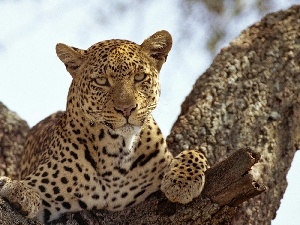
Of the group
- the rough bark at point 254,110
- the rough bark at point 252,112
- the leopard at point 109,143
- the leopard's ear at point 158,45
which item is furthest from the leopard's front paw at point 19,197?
the rough bark at point 254,110

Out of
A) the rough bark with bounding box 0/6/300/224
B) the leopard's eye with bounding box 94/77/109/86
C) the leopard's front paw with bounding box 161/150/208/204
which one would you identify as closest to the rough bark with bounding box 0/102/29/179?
the rough bark with bounding box 0/6/300/224

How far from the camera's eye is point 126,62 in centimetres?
735

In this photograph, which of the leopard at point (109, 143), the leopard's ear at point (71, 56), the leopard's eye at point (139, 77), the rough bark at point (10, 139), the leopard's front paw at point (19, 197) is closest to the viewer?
the leopard's front paw at point (19, 197)

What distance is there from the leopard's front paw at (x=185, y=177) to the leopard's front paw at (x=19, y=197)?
0.97 meters

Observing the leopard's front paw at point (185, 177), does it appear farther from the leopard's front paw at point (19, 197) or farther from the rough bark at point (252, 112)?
the leopard's front paw at point (19, 197)

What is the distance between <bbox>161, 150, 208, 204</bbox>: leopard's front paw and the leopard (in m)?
0.01

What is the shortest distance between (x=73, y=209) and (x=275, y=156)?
179 cm

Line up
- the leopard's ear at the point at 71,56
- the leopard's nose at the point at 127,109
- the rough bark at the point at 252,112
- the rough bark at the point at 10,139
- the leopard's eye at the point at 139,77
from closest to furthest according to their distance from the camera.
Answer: the leopard's nose at the point at 127,109, the leopard's eye at the point at 139,77, the leopard's ear at the point at 71,56, the rough bark at the point at 252,112, the rough bark at the point at 10,139

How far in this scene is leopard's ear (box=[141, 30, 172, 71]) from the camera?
766 cm

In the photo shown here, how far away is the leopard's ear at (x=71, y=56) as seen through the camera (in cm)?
762

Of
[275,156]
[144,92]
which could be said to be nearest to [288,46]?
[275,156]

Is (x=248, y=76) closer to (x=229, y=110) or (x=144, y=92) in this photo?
(x=229, y=110)

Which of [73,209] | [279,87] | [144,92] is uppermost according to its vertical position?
[279,87]

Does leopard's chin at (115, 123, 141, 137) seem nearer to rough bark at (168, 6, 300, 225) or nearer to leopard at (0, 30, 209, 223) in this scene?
leopard at (0, 30, 209, 223)
